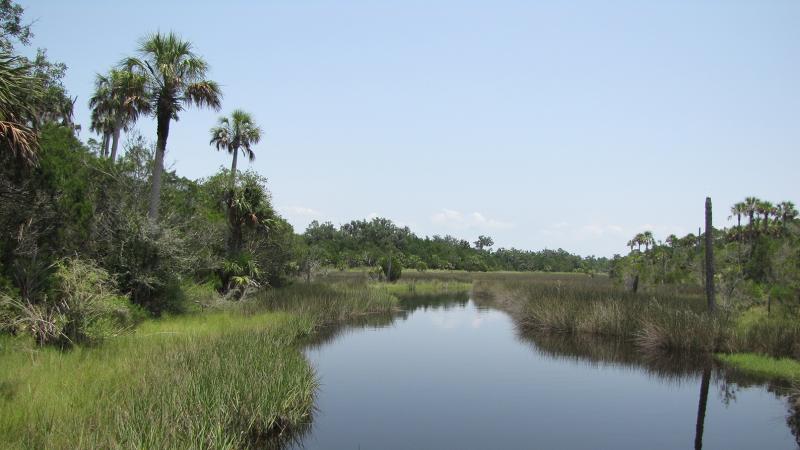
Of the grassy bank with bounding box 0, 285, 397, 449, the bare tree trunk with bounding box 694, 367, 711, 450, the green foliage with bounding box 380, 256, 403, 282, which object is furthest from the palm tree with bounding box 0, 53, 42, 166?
the green foliage with bounding box 380, 256, 403, 282

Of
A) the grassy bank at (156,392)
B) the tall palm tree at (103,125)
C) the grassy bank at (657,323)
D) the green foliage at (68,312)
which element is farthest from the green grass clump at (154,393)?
the tall palm tree at (103,125)

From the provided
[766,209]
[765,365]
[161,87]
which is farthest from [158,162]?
[766,209]

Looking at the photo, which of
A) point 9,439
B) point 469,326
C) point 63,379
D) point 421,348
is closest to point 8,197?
point 63,379

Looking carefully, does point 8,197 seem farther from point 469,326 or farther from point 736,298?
point 736,298

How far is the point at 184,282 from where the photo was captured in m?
21.8

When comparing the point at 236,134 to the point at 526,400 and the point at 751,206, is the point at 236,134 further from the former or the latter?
the point at 751,206

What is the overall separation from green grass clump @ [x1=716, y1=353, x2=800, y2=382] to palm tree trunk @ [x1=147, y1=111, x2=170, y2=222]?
780 inches

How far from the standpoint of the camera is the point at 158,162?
2088 centimetres

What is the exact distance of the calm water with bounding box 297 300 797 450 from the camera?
37.6 feet

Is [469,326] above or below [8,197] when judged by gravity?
below

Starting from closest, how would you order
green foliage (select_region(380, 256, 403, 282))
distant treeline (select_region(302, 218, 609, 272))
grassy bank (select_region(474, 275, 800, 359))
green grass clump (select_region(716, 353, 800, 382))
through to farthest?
green grass clump (select_region(716, 353, 800, 382)) → grassy bank (select_region(474, 275, 800, 359)) → green foliage (select_region(380, 256, 403, 282)) → distant treeline (select_region(302, 218, 609, 272))

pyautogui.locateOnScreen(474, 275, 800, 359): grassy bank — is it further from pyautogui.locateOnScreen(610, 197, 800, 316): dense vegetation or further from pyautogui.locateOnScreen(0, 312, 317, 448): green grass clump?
pyautogui.locateOnScreen(0, 312, 317, 448): green grass clump

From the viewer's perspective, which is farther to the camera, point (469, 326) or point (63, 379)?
point (469, 326)

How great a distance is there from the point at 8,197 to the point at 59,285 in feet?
7.80
